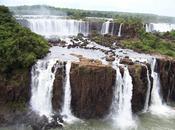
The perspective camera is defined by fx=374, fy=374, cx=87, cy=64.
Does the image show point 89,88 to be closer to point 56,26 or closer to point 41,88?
point 41,88

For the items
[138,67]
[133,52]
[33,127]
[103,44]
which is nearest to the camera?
[33,127]

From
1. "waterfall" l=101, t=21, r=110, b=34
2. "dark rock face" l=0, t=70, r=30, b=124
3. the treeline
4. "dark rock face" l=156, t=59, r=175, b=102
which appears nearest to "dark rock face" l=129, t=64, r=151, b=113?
"dark rock face" l=156, t=59, r=175, b=102

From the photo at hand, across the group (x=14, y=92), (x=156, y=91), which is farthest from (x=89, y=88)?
(x=156, y=91)

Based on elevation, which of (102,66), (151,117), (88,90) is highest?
(102,66)

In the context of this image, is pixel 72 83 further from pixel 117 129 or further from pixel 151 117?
pixel 151 117

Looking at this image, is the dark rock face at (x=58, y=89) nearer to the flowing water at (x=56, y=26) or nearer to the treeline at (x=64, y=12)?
the flowing water at (x=56, y=26)

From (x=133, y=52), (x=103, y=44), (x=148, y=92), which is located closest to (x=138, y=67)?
(x=148, y=92)

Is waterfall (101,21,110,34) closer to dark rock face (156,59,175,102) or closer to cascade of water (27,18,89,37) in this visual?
cascade of water (27,18,89,37)
